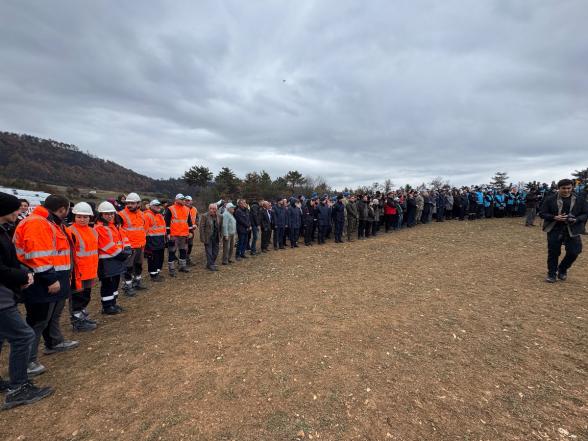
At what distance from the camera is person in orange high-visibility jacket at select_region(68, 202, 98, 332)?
15.3 ft

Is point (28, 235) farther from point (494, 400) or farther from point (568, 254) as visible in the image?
point (568, 254)

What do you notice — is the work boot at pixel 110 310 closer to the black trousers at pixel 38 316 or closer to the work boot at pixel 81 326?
the work boot at pixel 81 326

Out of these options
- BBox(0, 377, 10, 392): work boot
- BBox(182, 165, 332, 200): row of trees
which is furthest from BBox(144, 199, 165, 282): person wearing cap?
BBox(182, 165, 332, 200): row of trees

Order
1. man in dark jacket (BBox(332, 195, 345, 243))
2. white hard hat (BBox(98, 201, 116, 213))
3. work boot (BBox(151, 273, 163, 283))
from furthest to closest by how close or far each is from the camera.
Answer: man in dark jacket (BBox(332, 195, 345, 243))
work boot (BBox(151, 273, 163, 283))
white hard hat (BBox(98, 201, 116, 213))

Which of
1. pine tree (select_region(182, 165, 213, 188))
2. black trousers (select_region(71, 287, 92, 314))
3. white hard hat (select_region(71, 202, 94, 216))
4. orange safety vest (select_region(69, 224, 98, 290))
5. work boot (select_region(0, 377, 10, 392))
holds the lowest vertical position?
work boot (select_region(0, 377, 10, 392))

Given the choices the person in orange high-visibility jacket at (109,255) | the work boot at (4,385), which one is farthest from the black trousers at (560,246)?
the work boot at (4,385)

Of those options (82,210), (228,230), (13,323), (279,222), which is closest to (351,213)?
(279,222)

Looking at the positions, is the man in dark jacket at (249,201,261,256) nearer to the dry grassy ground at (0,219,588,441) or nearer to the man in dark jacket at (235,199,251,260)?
the man in dark jacket at (235,199,251,260)

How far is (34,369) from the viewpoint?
3742mm

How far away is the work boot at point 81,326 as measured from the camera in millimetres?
5020

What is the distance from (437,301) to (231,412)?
15.0 feet

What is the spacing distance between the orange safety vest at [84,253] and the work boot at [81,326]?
0.75m

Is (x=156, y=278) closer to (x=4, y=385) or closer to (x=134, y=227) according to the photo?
(x=134, y=227)

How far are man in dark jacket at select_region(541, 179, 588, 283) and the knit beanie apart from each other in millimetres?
9694
